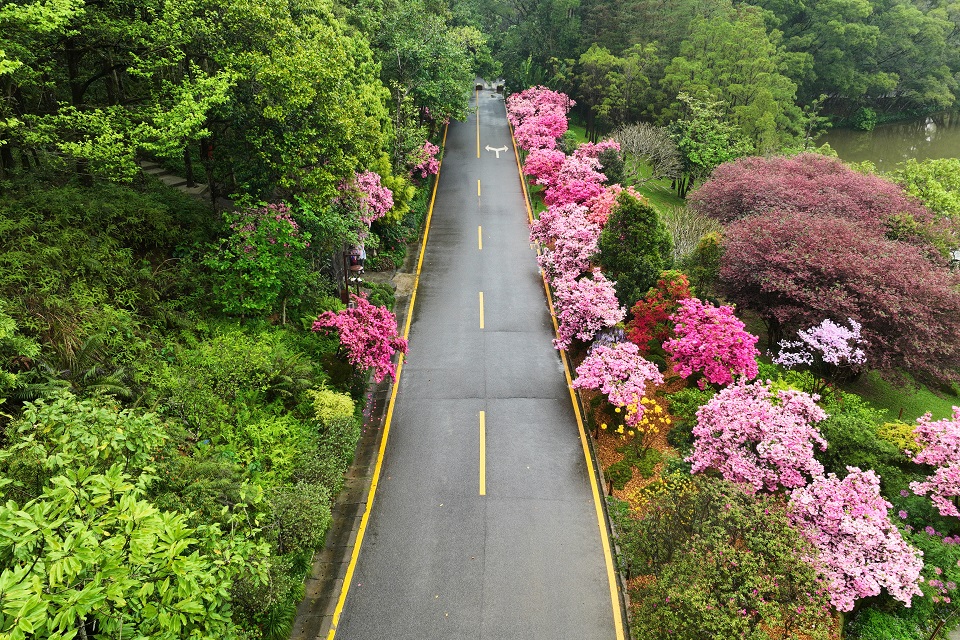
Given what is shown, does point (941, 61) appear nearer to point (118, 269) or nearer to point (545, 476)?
point (545, 476)

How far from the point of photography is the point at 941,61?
5491cm

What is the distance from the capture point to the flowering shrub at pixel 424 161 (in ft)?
94.4

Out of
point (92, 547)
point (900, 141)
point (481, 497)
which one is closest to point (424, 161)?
point (481, 497)

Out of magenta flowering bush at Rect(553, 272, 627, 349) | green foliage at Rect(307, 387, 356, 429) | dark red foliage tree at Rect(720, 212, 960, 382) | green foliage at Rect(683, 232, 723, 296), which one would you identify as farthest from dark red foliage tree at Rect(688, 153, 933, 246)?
green foliage at Rect(307, 387, 356, 429)

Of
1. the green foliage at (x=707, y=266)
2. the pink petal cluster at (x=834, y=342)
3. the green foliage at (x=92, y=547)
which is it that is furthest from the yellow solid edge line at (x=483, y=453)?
the green foliage at (x=707, y=266)

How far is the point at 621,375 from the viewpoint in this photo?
1415 centimetres

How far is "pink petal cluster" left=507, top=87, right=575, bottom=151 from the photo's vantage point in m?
35.6

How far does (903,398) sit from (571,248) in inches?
489

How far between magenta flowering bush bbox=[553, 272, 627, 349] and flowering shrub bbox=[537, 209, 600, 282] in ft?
4.53

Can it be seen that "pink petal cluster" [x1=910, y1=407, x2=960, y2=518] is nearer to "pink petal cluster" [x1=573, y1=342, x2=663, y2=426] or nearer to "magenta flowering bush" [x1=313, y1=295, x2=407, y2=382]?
"pink petal cluster" [x1=573, y1=342, x2=663, y2=426]

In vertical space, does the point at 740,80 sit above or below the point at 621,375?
above

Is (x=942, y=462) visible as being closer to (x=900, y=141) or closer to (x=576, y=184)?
(x=576, y=184)

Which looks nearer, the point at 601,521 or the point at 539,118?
the point at 601,521

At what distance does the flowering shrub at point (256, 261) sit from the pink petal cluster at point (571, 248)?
350 inches
